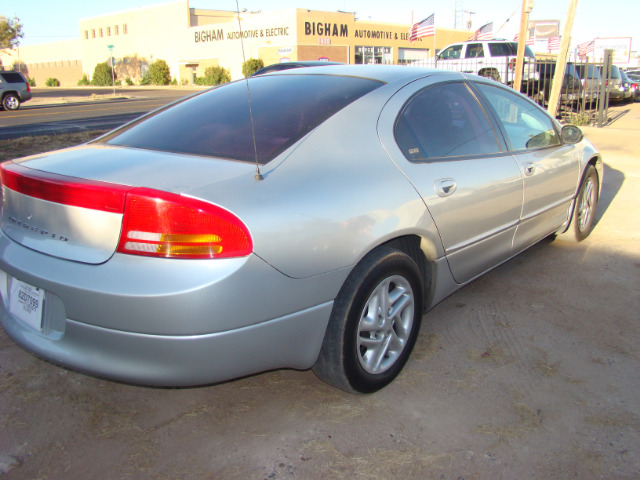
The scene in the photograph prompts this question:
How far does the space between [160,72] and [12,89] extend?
35873 mm

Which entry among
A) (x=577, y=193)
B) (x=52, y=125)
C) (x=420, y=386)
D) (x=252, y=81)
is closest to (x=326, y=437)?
(x=420, y=386)

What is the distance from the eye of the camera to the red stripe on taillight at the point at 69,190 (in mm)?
2039

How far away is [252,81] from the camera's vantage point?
3.34 meters

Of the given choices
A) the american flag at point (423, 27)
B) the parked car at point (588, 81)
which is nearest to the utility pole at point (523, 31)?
the parked car at point (588, 81)

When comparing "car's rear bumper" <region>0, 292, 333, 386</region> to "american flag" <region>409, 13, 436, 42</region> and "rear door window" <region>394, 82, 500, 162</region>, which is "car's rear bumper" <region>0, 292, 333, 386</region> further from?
"american flag" <region>409, 13, 436, 42</region>

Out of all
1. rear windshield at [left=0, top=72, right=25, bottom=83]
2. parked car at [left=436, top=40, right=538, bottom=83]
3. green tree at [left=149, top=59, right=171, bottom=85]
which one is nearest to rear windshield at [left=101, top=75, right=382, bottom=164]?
parked car at [left=436, top=40, right=538, bottom=83]

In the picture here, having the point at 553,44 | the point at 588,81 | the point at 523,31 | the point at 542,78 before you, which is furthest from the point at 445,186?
the point at 553,44

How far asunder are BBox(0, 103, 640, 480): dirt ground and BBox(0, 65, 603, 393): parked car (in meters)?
0.24

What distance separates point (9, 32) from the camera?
5184cm

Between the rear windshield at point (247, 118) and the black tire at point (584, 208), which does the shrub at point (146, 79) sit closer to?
the black tire at point (584, 208)

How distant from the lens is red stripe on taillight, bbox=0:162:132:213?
6.69 ft

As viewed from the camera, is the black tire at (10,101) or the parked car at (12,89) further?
the black tire at (10,101)

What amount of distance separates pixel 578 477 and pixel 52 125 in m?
16.5

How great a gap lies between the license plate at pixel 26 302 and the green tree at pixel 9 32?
5936 cm
